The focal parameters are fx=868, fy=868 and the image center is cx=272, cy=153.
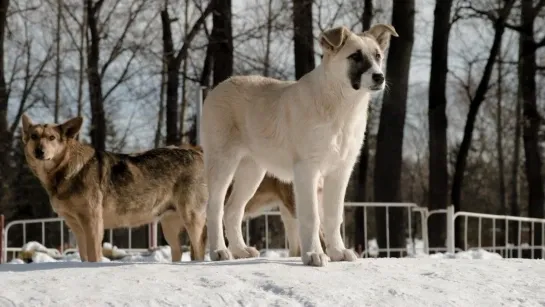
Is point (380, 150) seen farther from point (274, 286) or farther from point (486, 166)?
point (486, 166)

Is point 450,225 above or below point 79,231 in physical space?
below

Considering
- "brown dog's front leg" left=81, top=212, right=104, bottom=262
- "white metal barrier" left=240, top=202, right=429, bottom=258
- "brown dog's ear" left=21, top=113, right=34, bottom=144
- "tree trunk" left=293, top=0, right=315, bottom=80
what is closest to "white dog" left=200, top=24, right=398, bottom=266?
"brown dog's front leg" left=81, top=212, right=104, bottom=262

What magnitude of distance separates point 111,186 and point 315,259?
180 inches

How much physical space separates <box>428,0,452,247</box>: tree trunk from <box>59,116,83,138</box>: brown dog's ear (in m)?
13.4

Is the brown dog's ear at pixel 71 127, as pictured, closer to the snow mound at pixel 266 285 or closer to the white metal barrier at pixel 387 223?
the white metal barrier at pixel 387 223

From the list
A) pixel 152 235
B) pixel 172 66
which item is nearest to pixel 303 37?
pixel 172 66

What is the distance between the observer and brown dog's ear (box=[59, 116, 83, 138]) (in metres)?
10.1

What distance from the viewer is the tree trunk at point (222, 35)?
65.0ft

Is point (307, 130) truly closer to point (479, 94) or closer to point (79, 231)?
point (79, 231)

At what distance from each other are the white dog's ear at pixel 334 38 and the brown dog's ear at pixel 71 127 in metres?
4.50

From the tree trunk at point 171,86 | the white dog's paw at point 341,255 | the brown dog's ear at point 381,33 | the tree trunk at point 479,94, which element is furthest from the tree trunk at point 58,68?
the white dog's paw at point 341,255

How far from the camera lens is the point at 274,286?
18.0 feet

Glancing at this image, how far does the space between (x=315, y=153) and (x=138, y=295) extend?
1850 mm

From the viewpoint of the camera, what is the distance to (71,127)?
10172mm
